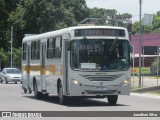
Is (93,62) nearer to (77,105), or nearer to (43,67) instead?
(77,105)

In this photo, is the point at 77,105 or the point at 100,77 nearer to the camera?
the point at 100,77

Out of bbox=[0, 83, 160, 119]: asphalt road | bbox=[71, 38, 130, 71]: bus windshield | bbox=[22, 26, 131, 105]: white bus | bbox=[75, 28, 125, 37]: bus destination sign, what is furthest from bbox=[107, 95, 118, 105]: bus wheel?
bbox=[75, 28, 125, 37]: bus destination sign

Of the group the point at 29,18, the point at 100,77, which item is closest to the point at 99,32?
the point at 100,77

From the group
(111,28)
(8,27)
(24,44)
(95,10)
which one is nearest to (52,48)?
(111,28)

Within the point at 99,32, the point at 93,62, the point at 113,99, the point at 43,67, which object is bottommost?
the point at 113,99

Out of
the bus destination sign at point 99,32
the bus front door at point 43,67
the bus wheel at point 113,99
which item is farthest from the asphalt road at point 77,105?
the bus destination sign at point 99,32

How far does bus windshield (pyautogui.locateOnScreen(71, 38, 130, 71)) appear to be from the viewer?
23.3 metres

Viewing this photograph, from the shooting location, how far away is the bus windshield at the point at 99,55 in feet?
76.4

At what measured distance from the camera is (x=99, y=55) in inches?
923

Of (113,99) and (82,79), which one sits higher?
(82,79)

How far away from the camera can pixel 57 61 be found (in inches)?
987

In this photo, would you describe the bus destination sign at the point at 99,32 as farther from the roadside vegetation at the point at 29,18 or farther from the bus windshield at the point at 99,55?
the roadside vegetation at the point at 29,18

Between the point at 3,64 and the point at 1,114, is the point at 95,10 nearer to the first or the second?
the point at 3,64

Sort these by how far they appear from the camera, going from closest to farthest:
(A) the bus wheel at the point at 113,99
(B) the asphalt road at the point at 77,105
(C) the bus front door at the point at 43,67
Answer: (B) the asphalt road at the point at 77,105 < (A) the bus wheel at the point at 113,99 < (C) the bus front door at the point at 43,67
